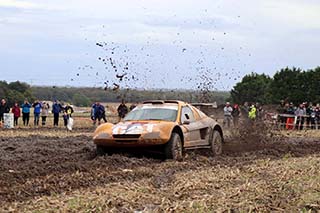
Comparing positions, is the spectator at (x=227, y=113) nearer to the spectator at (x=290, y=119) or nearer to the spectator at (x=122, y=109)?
the spectator at (x=290, y=119)

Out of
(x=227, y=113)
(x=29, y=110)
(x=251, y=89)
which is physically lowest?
(x=227, y=113)

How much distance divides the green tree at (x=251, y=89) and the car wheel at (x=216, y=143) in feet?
199

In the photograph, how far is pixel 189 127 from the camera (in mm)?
16109

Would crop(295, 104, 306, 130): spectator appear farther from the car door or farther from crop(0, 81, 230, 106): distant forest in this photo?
the car door

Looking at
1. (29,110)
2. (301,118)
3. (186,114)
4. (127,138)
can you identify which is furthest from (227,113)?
(127,138)

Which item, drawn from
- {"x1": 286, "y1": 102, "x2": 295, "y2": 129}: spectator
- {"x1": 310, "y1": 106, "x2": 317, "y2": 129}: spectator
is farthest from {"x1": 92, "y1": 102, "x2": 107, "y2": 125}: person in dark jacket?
{"x1": 310, "y1": 106, "x2": 317, "y2": 129}: spectator

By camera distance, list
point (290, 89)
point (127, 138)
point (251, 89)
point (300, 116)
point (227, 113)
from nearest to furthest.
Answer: point (127, 138) < point (227, 113) < point (300, 116) < point (290, 89) < point (251, 89)

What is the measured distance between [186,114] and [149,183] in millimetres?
6086

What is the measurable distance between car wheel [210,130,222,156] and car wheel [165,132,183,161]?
1.76 m

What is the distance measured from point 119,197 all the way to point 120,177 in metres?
2.44

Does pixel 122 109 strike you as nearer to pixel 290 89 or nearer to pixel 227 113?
pixel 227 113

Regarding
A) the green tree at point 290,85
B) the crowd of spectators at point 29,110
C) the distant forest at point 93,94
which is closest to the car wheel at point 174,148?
the distant forest at point 93,94

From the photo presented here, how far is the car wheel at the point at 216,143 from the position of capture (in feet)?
55.9

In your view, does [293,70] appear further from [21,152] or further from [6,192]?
[6,192]
